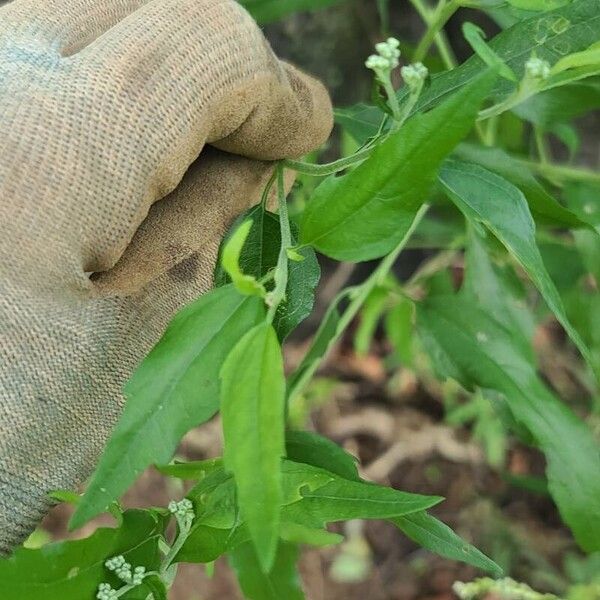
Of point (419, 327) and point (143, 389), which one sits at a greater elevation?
point (143, 389)

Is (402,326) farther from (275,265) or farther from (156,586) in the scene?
(156,586)

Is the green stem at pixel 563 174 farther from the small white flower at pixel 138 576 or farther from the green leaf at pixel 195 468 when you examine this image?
the small white flower at pixel 138 576

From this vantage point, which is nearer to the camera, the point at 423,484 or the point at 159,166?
the point at 159,166

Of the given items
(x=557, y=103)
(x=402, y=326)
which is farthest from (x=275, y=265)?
(x=402, y=326)

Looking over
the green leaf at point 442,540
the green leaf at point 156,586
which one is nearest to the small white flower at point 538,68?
the green leaf at point 442,540

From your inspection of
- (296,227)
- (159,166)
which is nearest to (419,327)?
(296,227)

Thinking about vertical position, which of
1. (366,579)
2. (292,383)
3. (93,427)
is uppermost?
(93,427)

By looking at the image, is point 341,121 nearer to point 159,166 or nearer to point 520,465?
point 159,166
